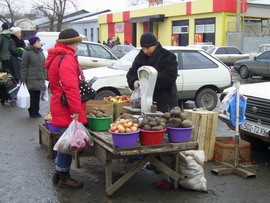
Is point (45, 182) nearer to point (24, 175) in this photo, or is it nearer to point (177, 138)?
point (24, 175)

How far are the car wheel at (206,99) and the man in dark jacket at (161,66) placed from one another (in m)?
4.62

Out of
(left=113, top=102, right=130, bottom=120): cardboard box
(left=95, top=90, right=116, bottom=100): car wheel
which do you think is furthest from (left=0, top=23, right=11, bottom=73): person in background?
(left=113, top=102, right=130, bottom=120): cardboard box

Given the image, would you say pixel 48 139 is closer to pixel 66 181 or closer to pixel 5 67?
pixel 66 181

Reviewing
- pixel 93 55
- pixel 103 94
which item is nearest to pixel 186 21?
pixel 93 55

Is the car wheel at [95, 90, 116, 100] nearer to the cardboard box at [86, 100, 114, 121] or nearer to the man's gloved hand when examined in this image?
the cardboard box at [86, 100, 114, 121]

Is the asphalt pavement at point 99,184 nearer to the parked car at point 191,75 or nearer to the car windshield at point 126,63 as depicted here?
the parked car at point 191,75

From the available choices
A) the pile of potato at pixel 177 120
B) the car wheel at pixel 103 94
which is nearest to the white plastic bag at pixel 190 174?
the pile of potato at pixel 177 120

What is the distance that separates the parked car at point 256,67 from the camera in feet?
61.9

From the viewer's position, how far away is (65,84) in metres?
4.34

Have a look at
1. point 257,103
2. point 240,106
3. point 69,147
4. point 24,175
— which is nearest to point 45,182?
point 24,175

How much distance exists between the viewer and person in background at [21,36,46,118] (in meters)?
8.75

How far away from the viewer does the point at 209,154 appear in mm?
6129

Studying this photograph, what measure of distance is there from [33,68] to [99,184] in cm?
452

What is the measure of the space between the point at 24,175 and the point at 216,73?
19.8ft
